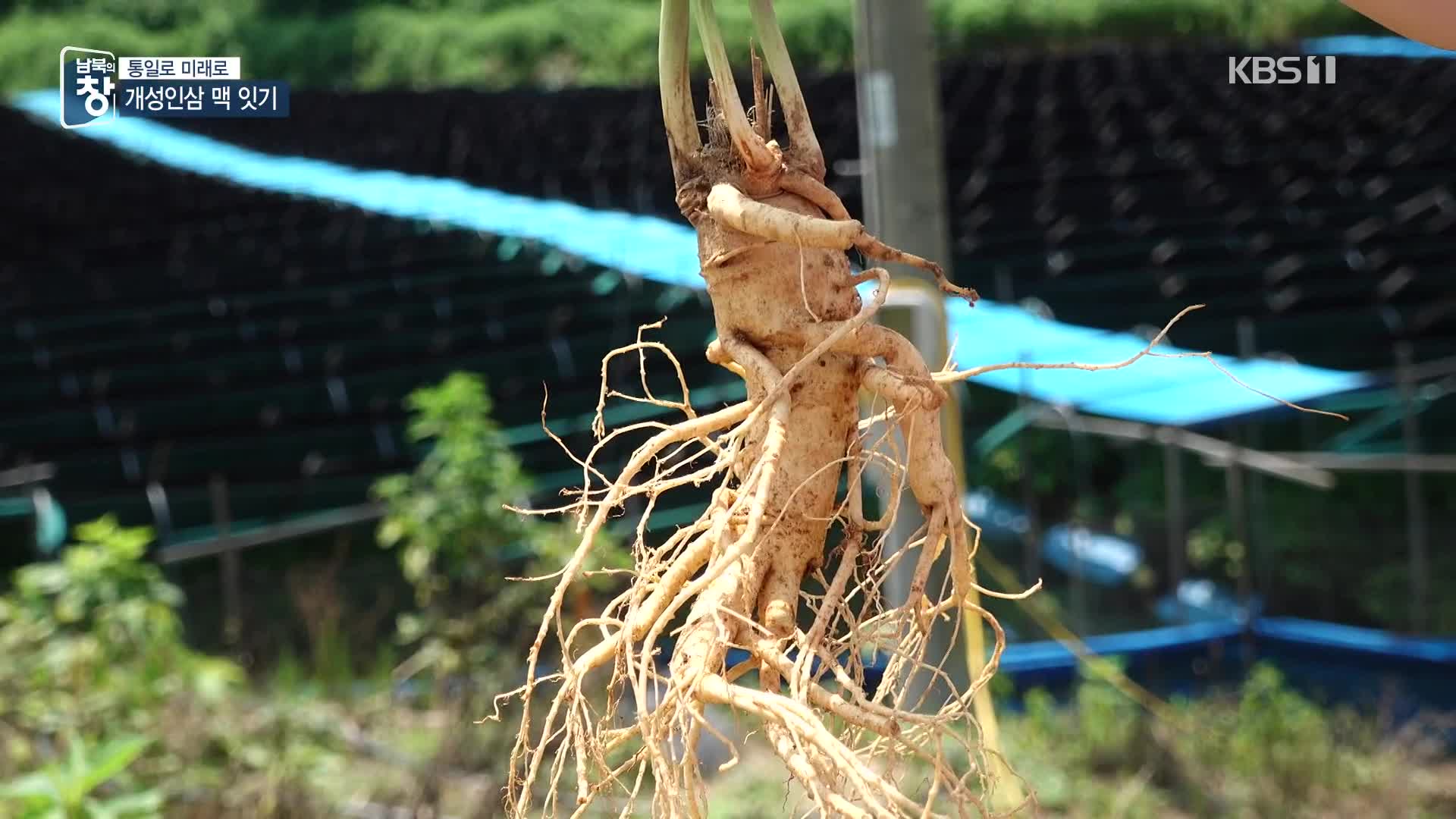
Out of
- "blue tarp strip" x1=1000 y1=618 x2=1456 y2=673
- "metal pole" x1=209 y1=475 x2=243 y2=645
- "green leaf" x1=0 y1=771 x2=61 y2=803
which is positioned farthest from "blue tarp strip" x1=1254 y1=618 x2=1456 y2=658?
"green leaf" x1=0 y1=771 x2=61 y2=803

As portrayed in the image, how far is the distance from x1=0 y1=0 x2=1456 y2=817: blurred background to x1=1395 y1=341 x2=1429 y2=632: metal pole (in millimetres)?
17

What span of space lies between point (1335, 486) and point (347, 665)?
339cm

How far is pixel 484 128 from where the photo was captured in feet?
27.0

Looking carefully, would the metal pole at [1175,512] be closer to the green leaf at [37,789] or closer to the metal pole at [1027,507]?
the metal pole at [1027,507]

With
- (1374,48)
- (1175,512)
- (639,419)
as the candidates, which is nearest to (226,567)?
(639,419)

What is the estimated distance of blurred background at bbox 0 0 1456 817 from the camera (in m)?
3.05

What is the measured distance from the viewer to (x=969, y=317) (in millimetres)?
4383

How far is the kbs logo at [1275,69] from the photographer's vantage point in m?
1.77

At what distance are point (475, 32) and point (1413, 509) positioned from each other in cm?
1538

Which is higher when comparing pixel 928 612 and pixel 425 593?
pixel 928 612

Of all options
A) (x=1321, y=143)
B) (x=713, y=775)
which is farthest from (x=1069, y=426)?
(x=1321, y=143)

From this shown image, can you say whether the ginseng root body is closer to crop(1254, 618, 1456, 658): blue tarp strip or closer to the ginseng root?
the ginseng root

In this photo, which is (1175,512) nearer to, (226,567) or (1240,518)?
(1240,518)

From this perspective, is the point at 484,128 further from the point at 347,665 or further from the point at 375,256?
the point at 347,665
